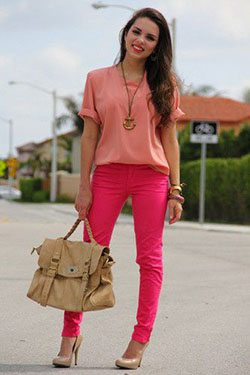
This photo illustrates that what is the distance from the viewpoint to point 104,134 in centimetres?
435

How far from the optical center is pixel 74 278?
4.18m

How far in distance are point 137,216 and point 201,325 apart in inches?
69.7

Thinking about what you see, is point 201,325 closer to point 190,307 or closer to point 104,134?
point 190,307

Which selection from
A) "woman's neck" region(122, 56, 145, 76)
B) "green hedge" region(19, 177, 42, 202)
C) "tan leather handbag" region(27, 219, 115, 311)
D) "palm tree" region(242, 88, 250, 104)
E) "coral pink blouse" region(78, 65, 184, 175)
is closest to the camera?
"tan leather handbag" region(27, 219, 115, 311)

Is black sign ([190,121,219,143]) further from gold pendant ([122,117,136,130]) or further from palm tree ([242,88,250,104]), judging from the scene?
palm tree ([242,88,250,104])

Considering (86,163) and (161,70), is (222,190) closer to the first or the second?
(161,70)

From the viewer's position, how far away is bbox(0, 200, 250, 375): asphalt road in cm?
449

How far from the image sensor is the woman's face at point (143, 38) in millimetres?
4341

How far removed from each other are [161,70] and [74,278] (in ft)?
4.23

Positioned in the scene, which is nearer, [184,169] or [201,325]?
[201,325]

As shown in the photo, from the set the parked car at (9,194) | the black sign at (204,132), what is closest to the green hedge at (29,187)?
the parked car at (9,194)

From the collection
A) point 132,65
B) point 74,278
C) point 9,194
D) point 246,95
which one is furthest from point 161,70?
point 246,95

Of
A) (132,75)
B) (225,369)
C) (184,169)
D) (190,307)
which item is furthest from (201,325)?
(184,169)

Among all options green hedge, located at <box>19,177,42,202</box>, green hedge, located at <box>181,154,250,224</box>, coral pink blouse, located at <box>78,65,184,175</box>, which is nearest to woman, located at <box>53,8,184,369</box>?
coral pink blouse, located at <box>78,65,184,175</box>
